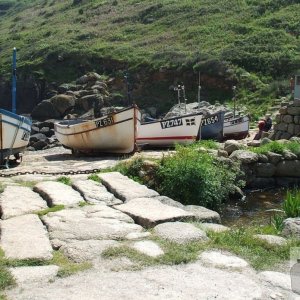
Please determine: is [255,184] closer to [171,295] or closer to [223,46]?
[171,295]

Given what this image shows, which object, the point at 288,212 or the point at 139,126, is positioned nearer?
the point at 288,212

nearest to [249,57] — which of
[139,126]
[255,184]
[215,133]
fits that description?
[215,133]

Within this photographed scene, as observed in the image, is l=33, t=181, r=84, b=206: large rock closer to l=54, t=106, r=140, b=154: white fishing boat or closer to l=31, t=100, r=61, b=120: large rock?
l=54, t=106, r=140, b=154: white fishing boat

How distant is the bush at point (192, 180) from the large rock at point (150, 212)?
2135 mm

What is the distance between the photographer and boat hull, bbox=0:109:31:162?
546 inches

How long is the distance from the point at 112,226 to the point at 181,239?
0.95 metres

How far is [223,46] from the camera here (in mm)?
37406

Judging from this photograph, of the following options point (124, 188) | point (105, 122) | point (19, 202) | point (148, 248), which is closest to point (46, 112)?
point (105, 122)

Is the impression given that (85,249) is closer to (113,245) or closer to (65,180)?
(113,245)

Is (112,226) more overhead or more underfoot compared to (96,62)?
more underfoot

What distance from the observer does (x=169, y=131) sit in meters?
16.8

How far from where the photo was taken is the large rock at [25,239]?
4.72 meters

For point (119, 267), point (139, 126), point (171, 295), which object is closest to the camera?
point (171, 295)

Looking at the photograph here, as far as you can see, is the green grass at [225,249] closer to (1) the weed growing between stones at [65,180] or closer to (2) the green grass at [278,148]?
(1) the weed growing between stones at [65,180]
